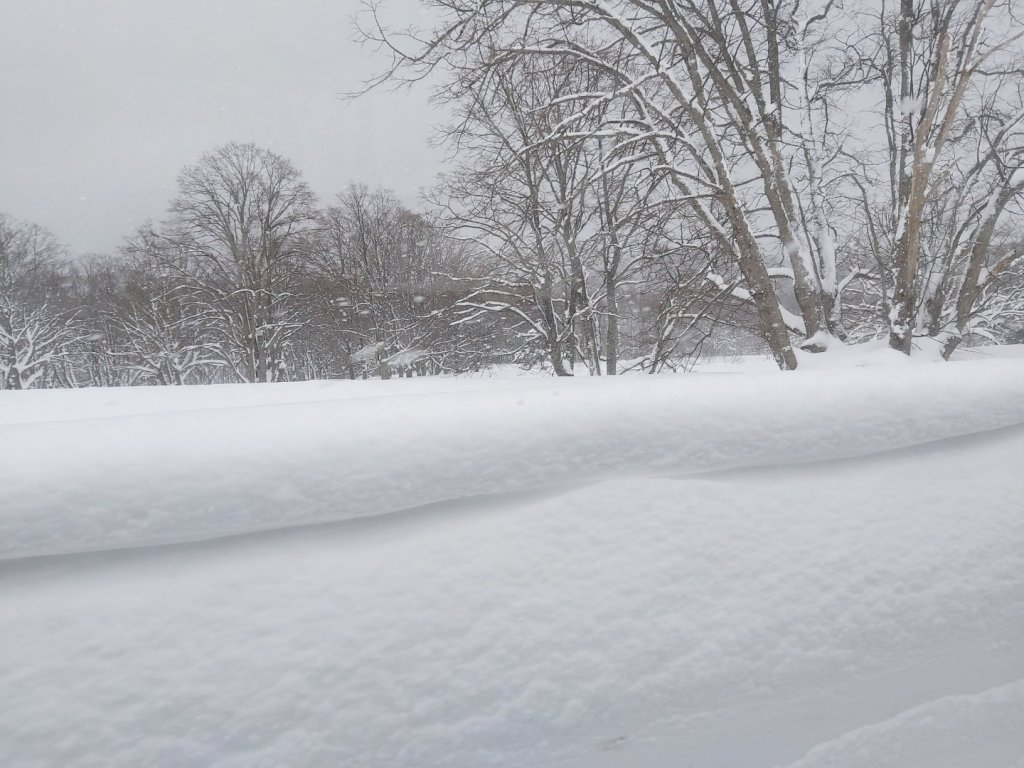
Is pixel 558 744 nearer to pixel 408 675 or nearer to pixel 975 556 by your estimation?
pixel 408 675

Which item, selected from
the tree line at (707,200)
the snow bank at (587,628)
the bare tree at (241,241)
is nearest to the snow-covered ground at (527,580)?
the snow bank at (587,628)

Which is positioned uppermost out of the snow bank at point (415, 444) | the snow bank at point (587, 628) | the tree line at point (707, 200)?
the tree line at point (707, 200)

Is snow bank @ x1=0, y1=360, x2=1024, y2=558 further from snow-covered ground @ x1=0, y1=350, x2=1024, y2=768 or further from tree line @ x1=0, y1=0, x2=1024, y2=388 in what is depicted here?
tree line @ x1=0, y1=0, x2=1024, y2=388

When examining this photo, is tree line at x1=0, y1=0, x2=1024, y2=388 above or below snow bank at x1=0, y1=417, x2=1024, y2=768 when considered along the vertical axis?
above

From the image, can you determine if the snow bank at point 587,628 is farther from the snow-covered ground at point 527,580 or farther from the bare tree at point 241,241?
the bare tree at point 241,241

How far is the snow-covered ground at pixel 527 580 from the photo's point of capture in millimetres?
863

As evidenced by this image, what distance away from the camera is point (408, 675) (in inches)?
37.6

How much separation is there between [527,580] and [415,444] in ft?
1.22

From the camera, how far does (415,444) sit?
42.6 inches

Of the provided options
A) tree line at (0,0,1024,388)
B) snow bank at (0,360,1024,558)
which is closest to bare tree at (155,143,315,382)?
tree line at (0,0,1024,388)

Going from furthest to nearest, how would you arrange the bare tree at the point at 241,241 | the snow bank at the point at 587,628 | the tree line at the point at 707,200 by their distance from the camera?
1. the bare tree at the point at 241,241
2. the tree line at the point at 707,200
3. the snow bank at the point at 587,628

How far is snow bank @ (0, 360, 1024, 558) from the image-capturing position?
0.90 m

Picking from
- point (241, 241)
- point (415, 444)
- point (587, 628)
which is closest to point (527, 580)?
point (587, 628)

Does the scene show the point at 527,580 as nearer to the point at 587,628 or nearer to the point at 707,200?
the point at 587,628
